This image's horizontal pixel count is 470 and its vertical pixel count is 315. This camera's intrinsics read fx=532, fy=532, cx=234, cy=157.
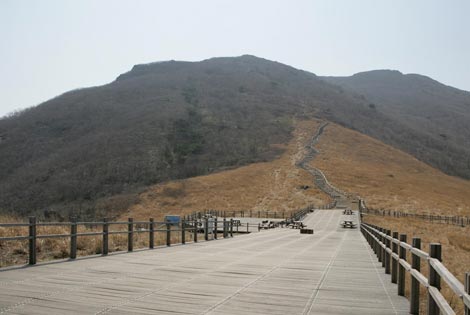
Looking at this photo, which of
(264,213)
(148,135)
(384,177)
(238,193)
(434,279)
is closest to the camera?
(434,279)

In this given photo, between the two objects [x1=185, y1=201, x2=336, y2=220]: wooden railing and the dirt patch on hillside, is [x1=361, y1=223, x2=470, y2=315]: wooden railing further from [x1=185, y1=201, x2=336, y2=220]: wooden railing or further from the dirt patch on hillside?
the dirt patch on hillside

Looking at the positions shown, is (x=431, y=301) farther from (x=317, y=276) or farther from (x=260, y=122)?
(x=260, y=122)

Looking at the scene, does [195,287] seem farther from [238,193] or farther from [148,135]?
[148,135]

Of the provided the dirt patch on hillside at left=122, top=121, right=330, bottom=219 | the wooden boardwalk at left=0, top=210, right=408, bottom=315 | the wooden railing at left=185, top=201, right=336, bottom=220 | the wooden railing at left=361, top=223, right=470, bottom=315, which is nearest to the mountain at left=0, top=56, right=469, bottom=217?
the dirt patch on hillside at left=122, top=121, right=330, bottom=219

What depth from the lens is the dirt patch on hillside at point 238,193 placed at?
72.4m

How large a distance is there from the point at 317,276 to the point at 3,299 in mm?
6344

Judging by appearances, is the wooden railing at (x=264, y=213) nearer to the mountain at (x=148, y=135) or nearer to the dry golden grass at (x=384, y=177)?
the dry golden grass at (x=384, y=177)

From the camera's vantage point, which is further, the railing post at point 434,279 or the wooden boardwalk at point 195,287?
the wooden boardwalk at point 195,287

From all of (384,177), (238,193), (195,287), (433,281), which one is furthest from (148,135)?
(433,281)

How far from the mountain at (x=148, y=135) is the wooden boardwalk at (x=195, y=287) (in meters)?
59.7

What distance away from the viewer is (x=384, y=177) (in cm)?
9156

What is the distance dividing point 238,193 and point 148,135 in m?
40.2

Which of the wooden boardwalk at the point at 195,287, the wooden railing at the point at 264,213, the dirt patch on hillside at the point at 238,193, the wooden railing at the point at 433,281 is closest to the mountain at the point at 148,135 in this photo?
the dirt patch on hillside at the point at 238,193

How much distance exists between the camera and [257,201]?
75.8 m
